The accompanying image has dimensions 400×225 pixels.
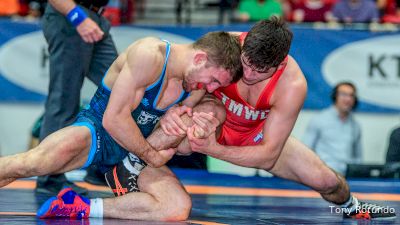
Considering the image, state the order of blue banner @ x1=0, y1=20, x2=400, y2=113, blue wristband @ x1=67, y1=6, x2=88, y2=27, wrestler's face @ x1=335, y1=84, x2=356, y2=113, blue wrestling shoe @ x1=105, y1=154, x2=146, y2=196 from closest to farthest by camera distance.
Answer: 1. blue wrestling shoe @ x1=105, y1=154, x2=146, y2=196
2. blue wristband @ x1=67, y1=6, x2=88, y2=27
3. wrestler's face @ x1=335, y1=84, x2=356, y2=113
4. blue banner @ x1=0, y1=20, x2=400, y2=113

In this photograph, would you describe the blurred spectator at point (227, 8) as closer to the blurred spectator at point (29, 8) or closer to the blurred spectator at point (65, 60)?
the blurred spectator at point (29, 8)

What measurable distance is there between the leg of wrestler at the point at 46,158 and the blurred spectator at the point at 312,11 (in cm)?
539

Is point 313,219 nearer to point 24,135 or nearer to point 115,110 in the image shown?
point 115,110

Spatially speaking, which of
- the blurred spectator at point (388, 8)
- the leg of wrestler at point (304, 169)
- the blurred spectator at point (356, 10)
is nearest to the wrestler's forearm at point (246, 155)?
the leg of wrestler at point (304, 169)

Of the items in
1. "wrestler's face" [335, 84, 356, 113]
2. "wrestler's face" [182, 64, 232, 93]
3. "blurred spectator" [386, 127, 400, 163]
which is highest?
"wrestler's face" [182, 64, 232, 93]

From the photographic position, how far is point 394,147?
7414 millimetres

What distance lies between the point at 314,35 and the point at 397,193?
6.72 ft

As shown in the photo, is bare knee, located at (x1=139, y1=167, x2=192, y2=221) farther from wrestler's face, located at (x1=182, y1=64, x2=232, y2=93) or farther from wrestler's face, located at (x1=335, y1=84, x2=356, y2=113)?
wrestler's face, located at (x1=335, y1=84, x2=356, y2=113)

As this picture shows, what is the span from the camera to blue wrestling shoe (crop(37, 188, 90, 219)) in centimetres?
444

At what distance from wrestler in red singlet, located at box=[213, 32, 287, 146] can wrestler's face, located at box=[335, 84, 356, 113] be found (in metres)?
2.74

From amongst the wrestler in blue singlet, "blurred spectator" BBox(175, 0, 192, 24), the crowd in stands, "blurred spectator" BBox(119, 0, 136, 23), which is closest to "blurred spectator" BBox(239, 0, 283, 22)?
the crowd in stands

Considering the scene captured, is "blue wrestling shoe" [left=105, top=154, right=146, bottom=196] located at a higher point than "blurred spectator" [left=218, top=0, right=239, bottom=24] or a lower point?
lower

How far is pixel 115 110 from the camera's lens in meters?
4.36

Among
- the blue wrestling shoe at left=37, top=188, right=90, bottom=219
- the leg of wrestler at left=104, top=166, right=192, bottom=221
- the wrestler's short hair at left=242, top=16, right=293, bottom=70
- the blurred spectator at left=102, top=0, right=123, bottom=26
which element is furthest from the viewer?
the blurred spectator at left=102, top=0, right=123, bottom=26
